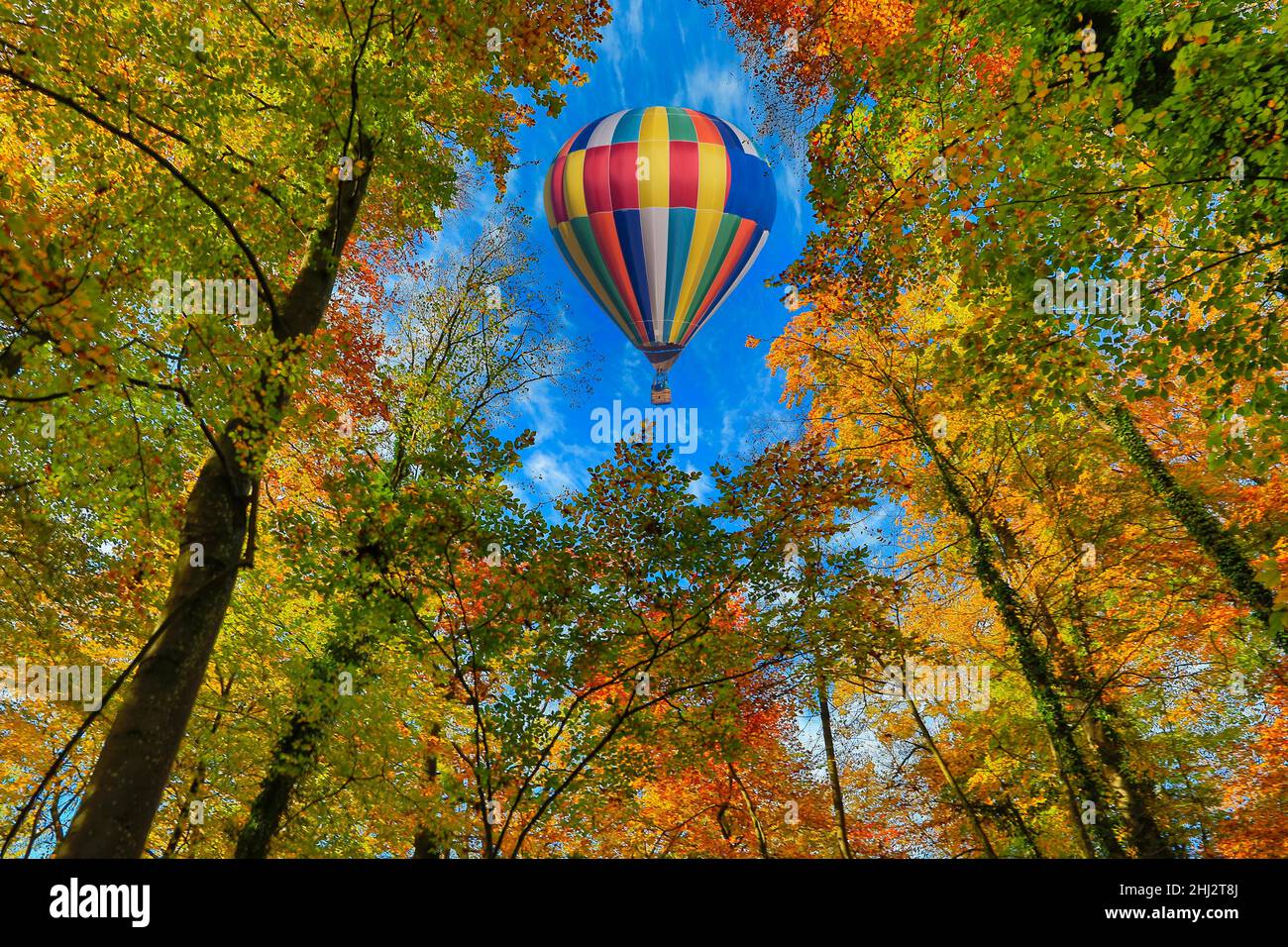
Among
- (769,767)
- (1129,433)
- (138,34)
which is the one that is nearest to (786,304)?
(1129,433)

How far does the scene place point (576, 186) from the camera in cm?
2609

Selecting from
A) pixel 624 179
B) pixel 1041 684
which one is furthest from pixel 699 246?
pixel 1041 684

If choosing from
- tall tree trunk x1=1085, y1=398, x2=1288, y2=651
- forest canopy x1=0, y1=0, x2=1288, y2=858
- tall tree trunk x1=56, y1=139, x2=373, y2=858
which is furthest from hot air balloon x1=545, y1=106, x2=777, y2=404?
tall tree trunk x1=56, y1=139, x2=373, y2=858

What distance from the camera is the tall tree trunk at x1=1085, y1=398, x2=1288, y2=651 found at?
10766 millimetres

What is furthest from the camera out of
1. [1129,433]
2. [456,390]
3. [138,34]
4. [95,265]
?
[456,390]

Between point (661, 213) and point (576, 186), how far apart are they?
3.81m

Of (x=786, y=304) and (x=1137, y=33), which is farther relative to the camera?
(x=786, y=304)

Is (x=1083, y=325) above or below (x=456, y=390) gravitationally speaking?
below

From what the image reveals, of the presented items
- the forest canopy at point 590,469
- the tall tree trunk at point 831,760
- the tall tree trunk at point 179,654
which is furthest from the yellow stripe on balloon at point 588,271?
the tall tree trunk at point 179,654

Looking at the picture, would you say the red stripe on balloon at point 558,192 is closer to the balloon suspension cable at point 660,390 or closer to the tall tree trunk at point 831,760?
the balloon suspension cable at point 660,390

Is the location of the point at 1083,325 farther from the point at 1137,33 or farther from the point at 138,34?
the point at 138,34
